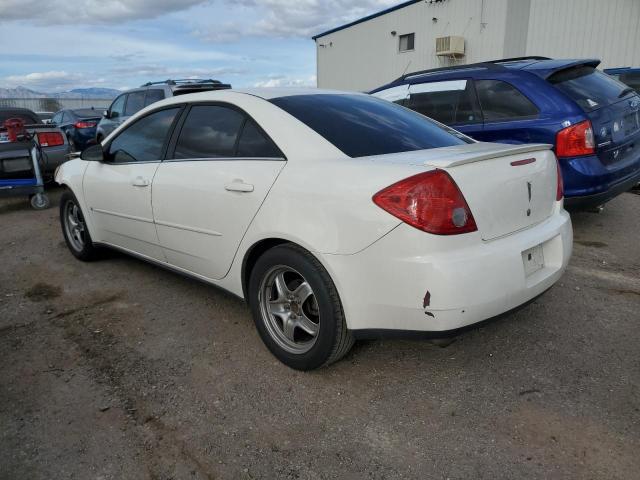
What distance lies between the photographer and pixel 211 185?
121 inches

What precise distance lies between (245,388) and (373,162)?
4.41 ft

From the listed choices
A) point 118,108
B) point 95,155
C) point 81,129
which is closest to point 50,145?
point 118,108

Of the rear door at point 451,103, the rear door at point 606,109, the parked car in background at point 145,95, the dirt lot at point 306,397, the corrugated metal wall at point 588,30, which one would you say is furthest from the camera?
the corrugated metal wall at point 588,30

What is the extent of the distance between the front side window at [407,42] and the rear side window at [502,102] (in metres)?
15.2

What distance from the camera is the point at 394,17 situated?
19766 millimetres

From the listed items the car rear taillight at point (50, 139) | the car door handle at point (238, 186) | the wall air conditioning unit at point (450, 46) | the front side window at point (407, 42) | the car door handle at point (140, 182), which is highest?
the front side window at point (407, 42)

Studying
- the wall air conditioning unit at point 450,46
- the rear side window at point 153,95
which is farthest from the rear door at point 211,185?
the wall air conditioning unit at point 450,46

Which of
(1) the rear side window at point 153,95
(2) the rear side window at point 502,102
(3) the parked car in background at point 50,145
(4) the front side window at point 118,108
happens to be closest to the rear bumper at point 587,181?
(2) the rear side window at point 502,102

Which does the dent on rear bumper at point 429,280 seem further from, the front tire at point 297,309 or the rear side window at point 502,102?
the rear side window at point 502,102

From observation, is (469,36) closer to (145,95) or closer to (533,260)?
(145,95)

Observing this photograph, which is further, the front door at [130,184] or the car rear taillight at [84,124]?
the car rear taillight at [84,124]

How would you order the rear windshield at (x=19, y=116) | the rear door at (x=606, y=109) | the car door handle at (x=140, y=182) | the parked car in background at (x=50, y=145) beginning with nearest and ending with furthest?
1. the car door handle at (x=140, y=182)
2. the rear door at (x=606, y=109)
3. the parked car in background at (x=50, y=145)
4. the rear windshield at (x=19, y=116)

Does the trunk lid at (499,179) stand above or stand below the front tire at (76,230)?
above

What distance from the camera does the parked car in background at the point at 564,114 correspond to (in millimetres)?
4473
